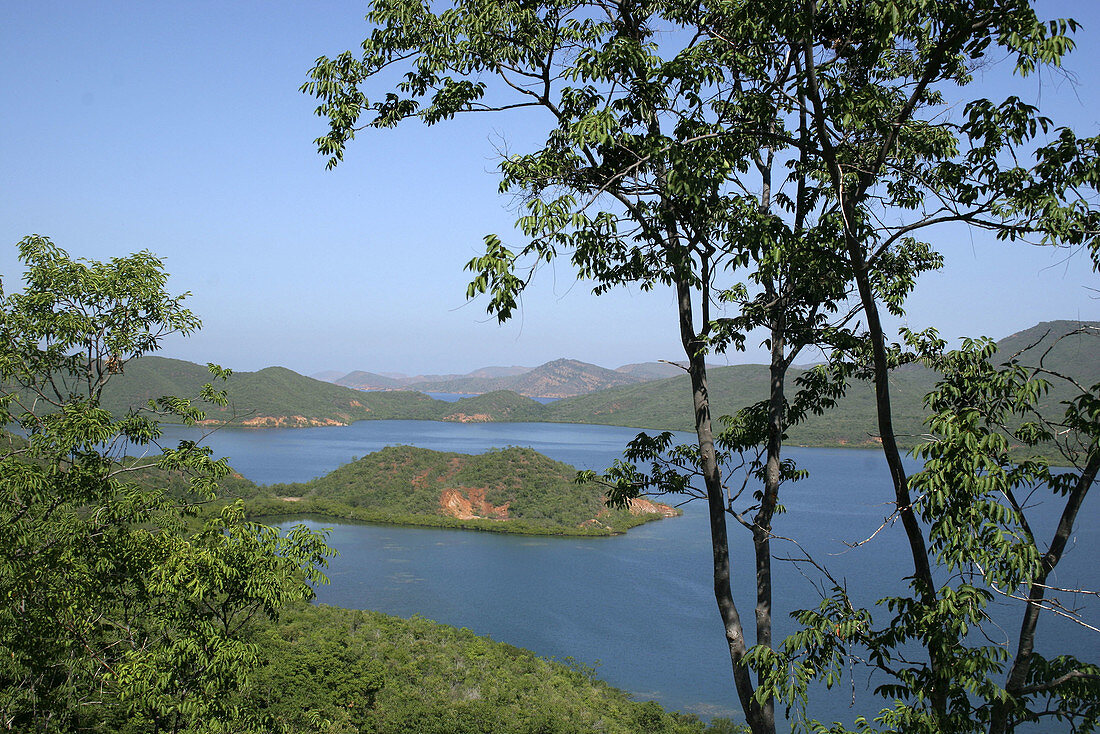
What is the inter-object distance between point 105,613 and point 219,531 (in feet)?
Answer: 3.75

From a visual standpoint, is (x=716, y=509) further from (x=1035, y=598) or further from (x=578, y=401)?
(x=578, y=401)

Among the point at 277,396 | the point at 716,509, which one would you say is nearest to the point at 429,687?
the point at 716,509

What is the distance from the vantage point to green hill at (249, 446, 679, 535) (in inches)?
1442

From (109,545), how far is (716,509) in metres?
4.52

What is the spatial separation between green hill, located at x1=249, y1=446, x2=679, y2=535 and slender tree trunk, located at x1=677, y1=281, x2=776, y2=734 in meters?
32.0

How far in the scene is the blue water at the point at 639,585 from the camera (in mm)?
18297

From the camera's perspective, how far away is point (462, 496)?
39.3 m

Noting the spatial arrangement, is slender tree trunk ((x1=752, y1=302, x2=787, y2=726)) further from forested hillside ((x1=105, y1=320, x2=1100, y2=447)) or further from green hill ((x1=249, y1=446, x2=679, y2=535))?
forested hillside ((x1=105, y1=320, x2=1100, y2=447))

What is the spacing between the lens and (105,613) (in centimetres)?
563

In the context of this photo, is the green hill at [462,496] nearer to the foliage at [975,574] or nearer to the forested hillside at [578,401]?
the forested hillside at [578,401]

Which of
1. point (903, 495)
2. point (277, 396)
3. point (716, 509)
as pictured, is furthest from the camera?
point (277, 396)

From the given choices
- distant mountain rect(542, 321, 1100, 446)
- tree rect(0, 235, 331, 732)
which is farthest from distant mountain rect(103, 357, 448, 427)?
tree rect(0, 235, 331, 732)

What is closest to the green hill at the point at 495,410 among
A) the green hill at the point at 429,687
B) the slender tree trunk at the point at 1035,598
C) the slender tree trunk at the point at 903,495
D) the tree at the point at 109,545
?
the green hill at the point at 429,687

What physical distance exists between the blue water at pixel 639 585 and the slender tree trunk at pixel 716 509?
10703 millimetres
